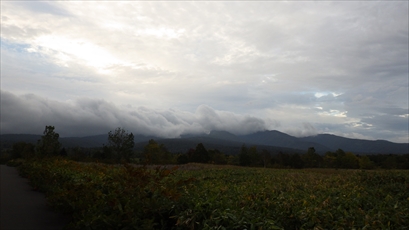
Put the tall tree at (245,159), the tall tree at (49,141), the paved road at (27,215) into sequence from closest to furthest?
1. the paved road at (27,215)
2. the tall tree at (49,141)
3. the tall tree at (245,159)

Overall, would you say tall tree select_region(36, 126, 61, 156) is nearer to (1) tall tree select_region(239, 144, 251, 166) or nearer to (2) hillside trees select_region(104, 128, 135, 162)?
(2) hillside trees select_region(104, 128, 135, 162)

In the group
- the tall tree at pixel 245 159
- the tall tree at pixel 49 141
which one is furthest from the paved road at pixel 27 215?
the tall tree at pixel 245 159

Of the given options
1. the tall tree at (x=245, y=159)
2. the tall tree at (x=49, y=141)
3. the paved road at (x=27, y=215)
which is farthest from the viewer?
the tall tree at (x=245, y=159)

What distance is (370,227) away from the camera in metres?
→ 2.71

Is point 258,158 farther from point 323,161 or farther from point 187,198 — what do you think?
point 187,198

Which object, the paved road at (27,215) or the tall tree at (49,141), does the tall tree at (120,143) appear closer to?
the tall tree at (49,141)

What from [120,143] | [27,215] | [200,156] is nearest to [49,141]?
[120,143]

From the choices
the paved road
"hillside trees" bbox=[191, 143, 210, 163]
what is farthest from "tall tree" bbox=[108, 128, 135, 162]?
the paved road

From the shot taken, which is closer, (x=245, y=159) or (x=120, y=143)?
(x=120, y=143)

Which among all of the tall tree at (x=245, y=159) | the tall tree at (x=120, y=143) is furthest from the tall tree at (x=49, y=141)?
the tall tree at (x=245, y=159)

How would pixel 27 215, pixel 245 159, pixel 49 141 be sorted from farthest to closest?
1. pixel 245 159
2. pixel 49 141
3. pixel 27 215

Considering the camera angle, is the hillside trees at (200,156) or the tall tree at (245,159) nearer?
the hillside trees at (200,156)

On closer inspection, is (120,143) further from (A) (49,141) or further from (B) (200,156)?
(B) (200,156)

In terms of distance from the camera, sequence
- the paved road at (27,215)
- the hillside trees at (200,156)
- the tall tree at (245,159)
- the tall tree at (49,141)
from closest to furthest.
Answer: the paved road at (27,215)
the tall tree at (49,141)
the hillside trees at (200,156)
the tall tree at (245,159)
